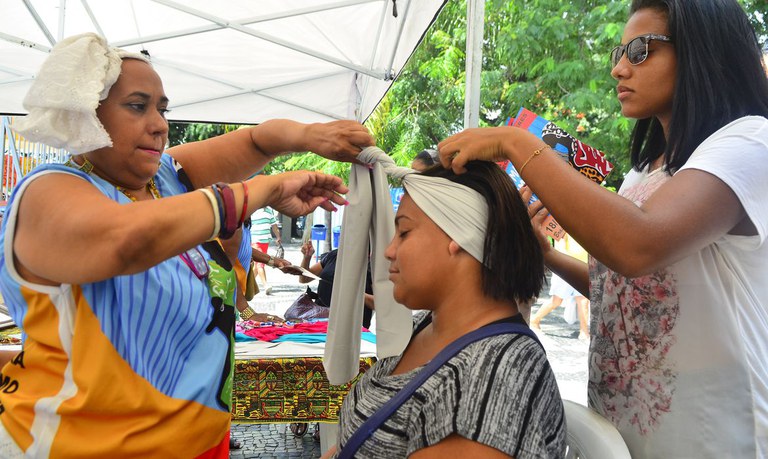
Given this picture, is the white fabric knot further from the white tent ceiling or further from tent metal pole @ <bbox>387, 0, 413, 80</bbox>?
tent metal pole @ <bbox>387, 0, 413, 80</bbox>

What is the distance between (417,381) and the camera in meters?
1.45

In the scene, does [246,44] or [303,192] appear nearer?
[303,192]

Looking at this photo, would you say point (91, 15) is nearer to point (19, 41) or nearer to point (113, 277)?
point (19, 41)

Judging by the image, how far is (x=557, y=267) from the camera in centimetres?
194

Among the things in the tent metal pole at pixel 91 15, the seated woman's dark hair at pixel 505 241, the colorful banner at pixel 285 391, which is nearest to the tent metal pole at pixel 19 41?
the tent metal pole at pixel 91 15

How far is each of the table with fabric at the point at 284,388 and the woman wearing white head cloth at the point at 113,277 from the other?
1.75 m

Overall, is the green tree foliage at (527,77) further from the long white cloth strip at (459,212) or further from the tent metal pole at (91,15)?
the long white cloth strip at (459,212)

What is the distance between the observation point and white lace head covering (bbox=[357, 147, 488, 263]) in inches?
61.6

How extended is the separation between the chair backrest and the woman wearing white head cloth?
0.89m

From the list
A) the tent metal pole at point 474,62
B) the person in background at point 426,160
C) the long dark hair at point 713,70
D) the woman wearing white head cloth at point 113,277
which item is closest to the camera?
the woman wearing white head cloth at point 113,277

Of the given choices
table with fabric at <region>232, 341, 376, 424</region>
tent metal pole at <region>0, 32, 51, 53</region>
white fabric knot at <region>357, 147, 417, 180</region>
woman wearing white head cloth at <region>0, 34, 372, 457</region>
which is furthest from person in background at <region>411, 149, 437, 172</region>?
tent metal pole at <region>0, 32, 51, 53</region>

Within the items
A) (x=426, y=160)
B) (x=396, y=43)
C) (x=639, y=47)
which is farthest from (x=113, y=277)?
(x=396, y=43)

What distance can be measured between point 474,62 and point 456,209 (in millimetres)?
1942

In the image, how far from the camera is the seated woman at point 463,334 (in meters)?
1.31
